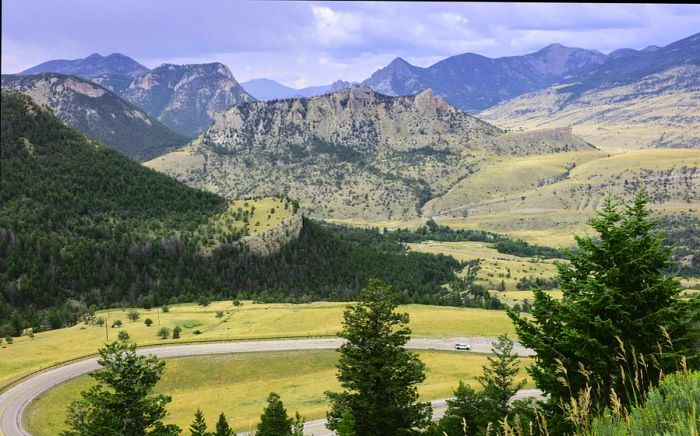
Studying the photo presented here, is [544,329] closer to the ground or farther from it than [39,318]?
farther from it

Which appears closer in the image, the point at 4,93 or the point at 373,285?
the point at 373,285

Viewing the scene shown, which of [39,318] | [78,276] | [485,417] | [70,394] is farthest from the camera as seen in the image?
[78,276]

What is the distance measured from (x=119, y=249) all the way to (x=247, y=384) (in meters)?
75.1

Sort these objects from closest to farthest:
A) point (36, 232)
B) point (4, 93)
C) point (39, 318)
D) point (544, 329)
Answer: point (544, 329)
point (39, 318)
point (36, 232)
point (4, 93)

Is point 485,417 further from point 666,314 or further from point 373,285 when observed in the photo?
point 666,314

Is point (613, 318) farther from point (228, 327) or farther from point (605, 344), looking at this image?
point (228, 327)

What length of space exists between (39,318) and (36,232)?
36.2 meters

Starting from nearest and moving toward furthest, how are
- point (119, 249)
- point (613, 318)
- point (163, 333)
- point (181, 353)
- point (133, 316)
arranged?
1. point (613, 318)
2. point (181, 353)
3. point (163, 333)
4. point (133, 316)
5. point (119, 249)

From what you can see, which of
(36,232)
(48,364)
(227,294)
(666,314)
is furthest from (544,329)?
(36,232)

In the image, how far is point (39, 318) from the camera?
277 ft

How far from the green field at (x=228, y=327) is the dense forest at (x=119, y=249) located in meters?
14.0

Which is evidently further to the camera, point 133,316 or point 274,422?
point 133,316

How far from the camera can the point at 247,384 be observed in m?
49.5

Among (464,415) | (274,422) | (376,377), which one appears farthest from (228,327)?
(376,377)
